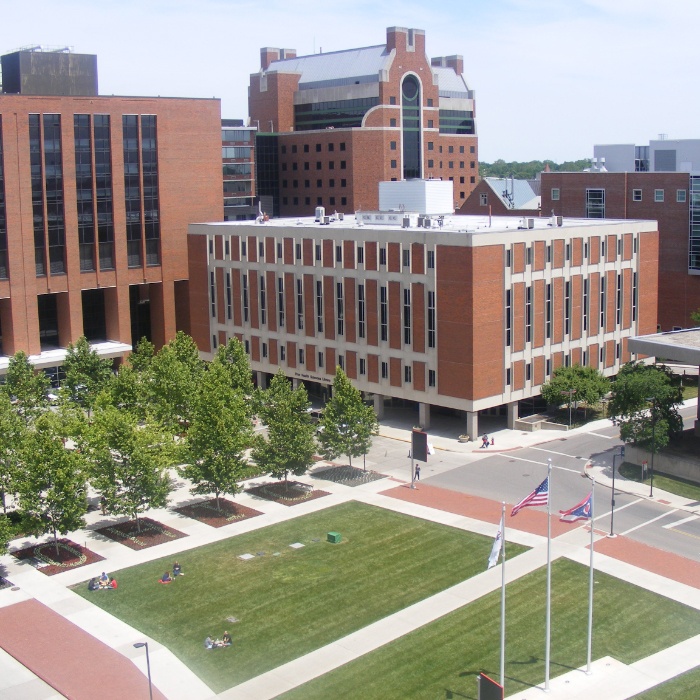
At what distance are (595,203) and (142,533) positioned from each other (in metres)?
71.6

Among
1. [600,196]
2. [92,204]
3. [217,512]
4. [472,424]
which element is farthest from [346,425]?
[600,196]

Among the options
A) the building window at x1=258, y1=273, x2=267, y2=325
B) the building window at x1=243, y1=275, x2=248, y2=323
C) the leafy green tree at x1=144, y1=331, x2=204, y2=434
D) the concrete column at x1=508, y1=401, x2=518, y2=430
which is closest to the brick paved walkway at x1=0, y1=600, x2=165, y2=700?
the leafy green tree at x1=144, y1=331, x2=204, y2=434

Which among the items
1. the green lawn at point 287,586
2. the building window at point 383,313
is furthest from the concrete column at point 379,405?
the green lawn at point 287,586

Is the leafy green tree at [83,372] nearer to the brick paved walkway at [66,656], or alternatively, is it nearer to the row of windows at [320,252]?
the row of windows at [320,252]

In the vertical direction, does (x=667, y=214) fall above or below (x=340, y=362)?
above

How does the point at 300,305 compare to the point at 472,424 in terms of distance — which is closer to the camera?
the point at 472,424

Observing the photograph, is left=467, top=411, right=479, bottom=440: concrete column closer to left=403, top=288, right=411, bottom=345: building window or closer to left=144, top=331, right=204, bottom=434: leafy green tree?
left=403, top=288, right=411, bottom=345: building window

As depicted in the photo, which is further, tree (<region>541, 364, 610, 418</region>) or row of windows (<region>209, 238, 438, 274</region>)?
tree (<region>541, 364, 610, 418</region>)

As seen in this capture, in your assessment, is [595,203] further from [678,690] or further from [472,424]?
[678,690]

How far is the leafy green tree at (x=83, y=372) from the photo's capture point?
83062mm

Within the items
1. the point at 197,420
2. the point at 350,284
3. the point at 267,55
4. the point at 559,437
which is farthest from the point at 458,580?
the point at 267,55

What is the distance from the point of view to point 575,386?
79688 mm

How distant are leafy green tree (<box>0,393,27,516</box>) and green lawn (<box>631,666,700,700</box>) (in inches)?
1320

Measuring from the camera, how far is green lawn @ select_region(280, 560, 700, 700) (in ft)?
137
